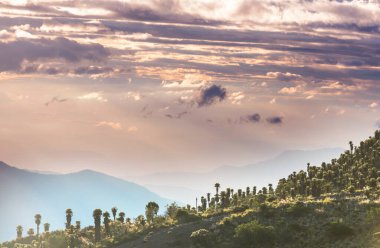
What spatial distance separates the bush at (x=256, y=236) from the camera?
137875mm

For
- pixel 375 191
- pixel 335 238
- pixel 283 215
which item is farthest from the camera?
pixel 375 191

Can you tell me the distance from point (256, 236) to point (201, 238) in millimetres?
16973

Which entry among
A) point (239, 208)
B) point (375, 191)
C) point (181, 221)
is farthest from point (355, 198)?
point (181, 221)

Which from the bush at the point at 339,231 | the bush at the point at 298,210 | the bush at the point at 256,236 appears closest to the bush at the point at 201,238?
the bush at the point at 256,236

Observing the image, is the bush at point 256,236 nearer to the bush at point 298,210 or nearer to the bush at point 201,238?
the bush at point 201,238

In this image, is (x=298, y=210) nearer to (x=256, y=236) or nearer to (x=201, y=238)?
(x=256, y=236)

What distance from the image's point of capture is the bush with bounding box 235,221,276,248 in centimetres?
13788

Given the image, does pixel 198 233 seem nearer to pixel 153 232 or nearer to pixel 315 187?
pixel 153 232

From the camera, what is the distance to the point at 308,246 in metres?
132

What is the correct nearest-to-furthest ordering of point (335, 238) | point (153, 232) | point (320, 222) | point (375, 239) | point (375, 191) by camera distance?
point (375, 239)
point (335, 238)
point (320, 222)
point (375, 191)
point (153, 232)

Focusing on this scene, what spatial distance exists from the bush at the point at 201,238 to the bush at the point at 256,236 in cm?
930

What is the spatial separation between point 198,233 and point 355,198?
1797 inches

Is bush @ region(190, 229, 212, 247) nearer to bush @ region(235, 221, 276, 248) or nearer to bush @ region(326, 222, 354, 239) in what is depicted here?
bush @ region(235, 221, 276, 248)

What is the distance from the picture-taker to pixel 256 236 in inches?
5438
